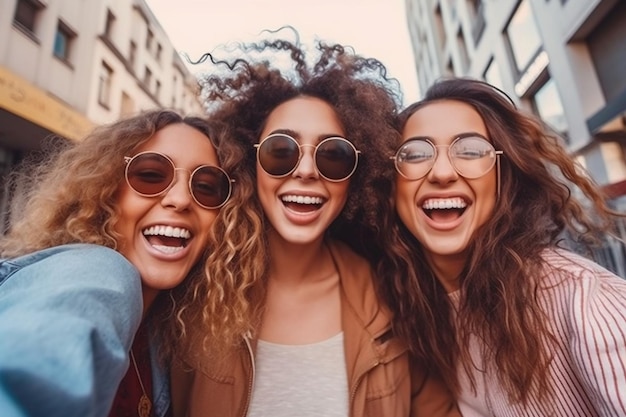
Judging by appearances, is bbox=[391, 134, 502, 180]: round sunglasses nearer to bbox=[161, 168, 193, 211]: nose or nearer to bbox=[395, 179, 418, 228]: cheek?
bbox=[395, 179, 418, 228]: cheek

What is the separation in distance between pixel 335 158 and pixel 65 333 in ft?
4.88

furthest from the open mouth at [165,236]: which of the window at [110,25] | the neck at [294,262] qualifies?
the window at [110,25]

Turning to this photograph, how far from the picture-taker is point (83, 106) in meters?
10.4

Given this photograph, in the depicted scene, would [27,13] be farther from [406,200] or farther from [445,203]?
[445,203]

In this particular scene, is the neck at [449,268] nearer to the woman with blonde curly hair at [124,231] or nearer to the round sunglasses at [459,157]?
the round sunglasses at [459,157]

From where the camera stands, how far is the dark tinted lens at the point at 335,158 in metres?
1.98

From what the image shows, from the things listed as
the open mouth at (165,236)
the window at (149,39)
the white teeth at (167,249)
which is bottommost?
the white teeth at (167,249)

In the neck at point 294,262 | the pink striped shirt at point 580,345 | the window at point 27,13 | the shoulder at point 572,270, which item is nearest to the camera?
the pink striped shirt at point 580,345

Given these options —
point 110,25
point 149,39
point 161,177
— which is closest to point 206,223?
point 161,177

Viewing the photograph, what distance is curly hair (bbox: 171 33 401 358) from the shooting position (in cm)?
190

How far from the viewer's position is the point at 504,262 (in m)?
1.74

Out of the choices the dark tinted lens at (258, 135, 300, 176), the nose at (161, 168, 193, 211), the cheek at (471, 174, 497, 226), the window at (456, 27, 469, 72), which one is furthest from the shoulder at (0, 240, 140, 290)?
the window at (456, 27, 469, 72)

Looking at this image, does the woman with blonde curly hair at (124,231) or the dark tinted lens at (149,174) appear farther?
the dark tinted lens at (149,174)

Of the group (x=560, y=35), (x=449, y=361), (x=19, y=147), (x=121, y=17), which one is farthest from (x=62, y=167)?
(x=121, y=17)
